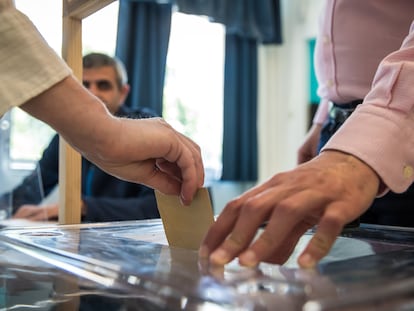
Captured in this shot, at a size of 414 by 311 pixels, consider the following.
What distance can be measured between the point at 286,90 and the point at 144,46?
1.08m

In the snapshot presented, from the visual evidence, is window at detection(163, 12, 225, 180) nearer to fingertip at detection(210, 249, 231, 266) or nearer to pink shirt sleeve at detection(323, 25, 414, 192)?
pink shirt sleeve at detection(323, 25, 414, 192)

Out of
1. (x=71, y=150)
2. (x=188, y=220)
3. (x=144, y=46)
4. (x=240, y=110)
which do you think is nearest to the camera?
(x=188, y=220)

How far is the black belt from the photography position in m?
0.87

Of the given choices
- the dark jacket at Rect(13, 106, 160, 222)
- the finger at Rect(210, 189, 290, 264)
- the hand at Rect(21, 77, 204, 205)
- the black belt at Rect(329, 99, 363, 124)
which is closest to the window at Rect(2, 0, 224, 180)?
the dark jacket at Rect(13, 106, 160, 222)

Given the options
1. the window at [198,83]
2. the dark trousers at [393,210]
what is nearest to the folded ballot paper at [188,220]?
the dark trousers at [393,210]

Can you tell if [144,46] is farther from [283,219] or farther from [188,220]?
[283,219]

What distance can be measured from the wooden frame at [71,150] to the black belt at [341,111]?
16.9 inches

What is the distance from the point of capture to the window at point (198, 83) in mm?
2895

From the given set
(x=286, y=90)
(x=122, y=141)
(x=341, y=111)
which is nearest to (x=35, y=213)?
(x=341, y=111)

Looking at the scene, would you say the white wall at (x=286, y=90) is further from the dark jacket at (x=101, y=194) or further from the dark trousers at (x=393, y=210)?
the dark trousers at (x=393, y=210)

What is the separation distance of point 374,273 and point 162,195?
35 cm

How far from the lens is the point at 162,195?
2.12 feet

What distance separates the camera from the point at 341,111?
35.3 inches

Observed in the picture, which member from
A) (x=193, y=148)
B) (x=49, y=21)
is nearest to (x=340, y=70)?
(x=193, y=148)
